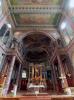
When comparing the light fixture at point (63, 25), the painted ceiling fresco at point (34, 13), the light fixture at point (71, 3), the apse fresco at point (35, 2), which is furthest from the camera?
the light fixture at point (63, 25)

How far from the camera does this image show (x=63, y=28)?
556 inches

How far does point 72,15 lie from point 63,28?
2.87 meters

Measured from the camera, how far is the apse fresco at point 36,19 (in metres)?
14.5

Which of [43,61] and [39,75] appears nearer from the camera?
[39,75]

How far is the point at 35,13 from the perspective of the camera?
14.0 m

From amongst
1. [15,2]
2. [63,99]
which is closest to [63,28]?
[15,2]

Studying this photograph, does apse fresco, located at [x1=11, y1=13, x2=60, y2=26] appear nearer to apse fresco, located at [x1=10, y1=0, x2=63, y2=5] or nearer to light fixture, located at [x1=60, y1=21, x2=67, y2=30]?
light fixture, located at [x1=60, y1=21, x2=67, y2=30]

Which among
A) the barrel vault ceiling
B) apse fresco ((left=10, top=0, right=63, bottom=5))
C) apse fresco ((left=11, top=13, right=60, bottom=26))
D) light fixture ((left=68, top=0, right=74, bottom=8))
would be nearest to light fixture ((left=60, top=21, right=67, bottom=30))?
the barrel vault ceiling

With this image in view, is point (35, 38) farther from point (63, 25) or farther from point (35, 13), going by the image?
point (63, 25)

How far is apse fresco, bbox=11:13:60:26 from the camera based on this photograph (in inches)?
572

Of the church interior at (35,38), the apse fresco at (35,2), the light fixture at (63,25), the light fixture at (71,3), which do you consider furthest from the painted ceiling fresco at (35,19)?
the light fixture at (71,3)

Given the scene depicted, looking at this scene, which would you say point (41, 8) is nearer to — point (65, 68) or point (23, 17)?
point (23, 17)

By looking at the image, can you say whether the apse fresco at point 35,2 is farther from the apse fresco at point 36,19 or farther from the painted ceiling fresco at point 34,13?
the apse fresco at point 36,19

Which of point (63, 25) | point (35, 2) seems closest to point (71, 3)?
point (63, 25)
